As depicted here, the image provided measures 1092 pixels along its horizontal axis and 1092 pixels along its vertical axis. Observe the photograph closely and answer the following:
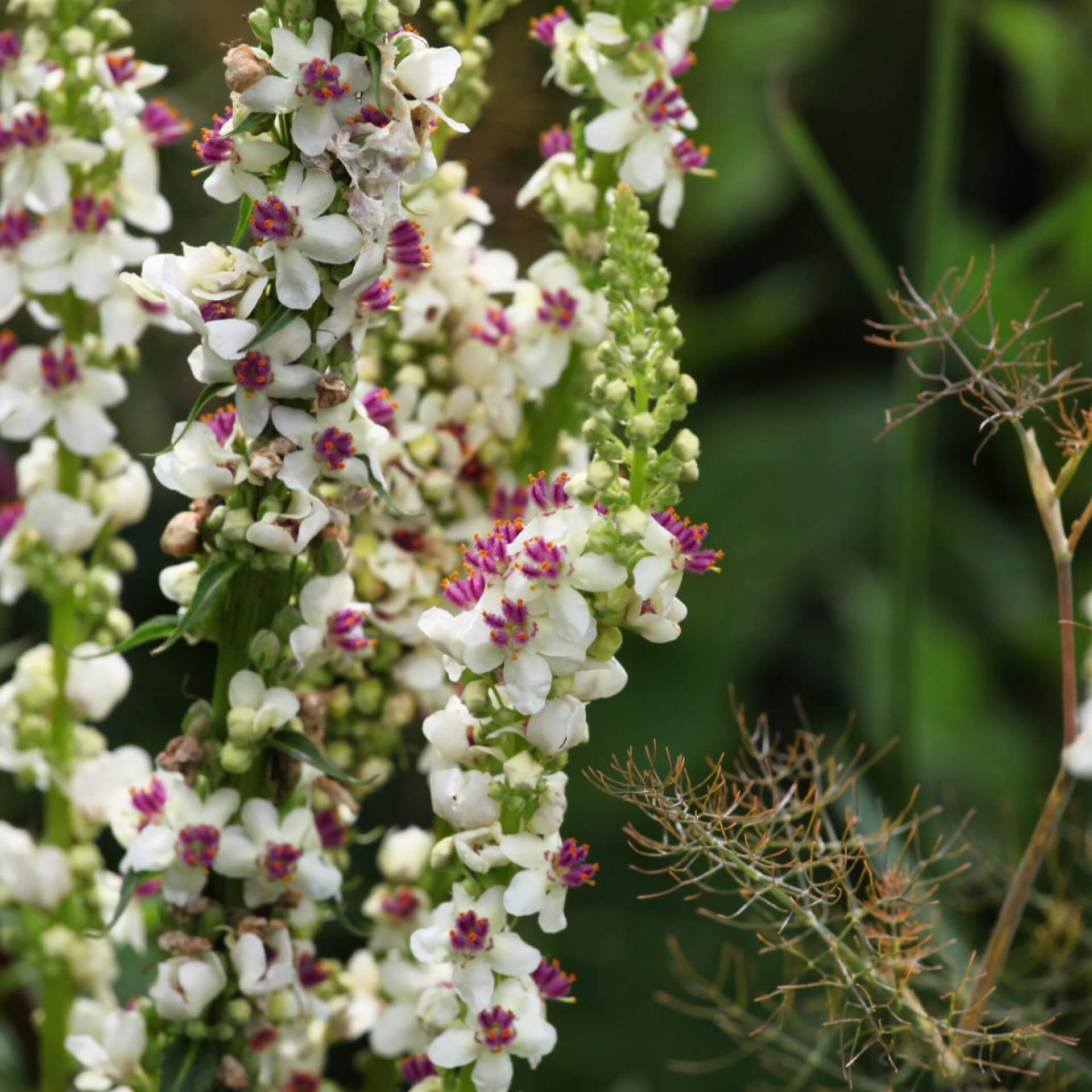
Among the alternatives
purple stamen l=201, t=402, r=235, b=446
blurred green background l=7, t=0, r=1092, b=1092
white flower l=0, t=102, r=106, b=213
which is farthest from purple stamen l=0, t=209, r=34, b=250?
blurred green background l=7, t=0, r=1092, b=1092

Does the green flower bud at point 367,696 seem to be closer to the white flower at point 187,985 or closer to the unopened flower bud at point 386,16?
the white flower at point 187,985

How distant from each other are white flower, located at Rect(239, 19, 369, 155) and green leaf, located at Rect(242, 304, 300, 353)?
0.15ft

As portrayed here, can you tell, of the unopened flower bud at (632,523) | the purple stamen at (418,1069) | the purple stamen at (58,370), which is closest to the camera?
the unopened flower bud at (632,523)

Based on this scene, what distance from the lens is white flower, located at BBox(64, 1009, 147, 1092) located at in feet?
1.82

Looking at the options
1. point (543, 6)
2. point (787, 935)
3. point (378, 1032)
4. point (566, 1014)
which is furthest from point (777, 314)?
point (378, 1032)

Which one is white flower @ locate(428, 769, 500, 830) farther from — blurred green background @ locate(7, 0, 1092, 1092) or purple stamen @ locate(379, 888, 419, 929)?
blurred green background @ locate(7, 0, 1092, 1092)

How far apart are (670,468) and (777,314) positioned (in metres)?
1.10

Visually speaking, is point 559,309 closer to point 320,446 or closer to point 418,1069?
point 320,446

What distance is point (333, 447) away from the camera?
462mm

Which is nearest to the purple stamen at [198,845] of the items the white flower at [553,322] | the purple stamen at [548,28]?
the white flower at [553,322]

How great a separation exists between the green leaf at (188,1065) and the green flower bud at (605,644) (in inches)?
8.1

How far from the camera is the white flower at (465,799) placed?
461mm

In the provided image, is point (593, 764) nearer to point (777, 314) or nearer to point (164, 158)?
point (777, 314)

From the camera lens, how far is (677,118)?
0.58 m
